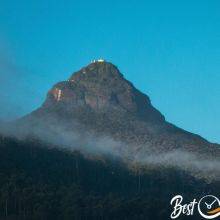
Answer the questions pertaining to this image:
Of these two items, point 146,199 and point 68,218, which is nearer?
point 68,218

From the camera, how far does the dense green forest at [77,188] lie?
129475 mm

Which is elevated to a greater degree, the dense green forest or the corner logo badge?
the dense green forest

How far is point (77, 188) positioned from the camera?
15525 centimetres

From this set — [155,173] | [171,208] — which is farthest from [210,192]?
[171,208]

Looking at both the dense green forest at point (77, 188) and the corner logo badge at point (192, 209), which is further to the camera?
the dense green forest at point (77, 188)

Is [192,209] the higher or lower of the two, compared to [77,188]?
lower

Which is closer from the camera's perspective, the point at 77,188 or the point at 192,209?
the point at 192,209

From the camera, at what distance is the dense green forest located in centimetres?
12948

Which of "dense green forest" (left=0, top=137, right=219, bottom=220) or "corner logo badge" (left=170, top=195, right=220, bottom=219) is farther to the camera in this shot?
"dense green forest" (left=0, top=137, right=219, bottom=220)

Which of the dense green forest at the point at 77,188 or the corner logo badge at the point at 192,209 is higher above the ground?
the dense green forest at the point at 77,188

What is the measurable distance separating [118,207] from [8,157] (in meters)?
52.4

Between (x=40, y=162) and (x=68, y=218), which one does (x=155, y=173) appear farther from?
(x=68, y=218)

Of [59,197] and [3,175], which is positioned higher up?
[3,175]

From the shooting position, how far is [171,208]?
132625 millimetres
